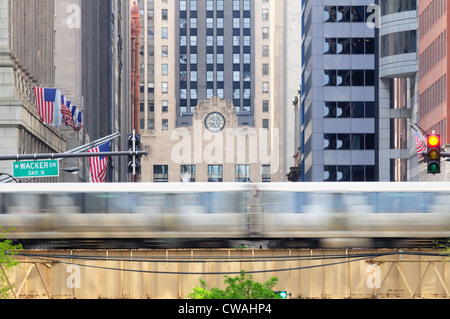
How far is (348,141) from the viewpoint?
110625mm

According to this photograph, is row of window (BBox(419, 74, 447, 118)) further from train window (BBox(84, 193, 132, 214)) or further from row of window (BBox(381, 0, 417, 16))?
train window (BBox(84, 193, 132, 214))

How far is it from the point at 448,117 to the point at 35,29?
116 feet

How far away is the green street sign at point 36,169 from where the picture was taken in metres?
32.2

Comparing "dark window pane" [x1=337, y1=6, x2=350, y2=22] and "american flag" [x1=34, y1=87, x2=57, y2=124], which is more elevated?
"dark window pane" [x1=337, y1=6, x2=350, y2=22]

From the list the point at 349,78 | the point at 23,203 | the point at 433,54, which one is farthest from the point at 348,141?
the point at 23,203

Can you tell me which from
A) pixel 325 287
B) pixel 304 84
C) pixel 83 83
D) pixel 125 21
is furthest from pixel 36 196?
pixel 125 21

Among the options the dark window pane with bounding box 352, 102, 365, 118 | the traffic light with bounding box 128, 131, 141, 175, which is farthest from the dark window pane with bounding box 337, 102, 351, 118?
the traffic light with bounding box 128, 131, 141, 175

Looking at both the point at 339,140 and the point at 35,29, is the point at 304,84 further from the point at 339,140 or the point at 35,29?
the point at 35,29

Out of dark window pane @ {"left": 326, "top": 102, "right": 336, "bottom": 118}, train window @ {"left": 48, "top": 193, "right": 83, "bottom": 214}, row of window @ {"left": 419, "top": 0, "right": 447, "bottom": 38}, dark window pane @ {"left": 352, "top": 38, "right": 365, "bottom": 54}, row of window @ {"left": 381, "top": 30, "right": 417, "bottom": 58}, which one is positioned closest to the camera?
train window @ {"left": 48, "top": 193, "right": 83, "bottom": 214}

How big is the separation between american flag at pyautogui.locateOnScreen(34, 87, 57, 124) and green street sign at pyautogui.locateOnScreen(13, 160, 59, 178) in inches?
1269

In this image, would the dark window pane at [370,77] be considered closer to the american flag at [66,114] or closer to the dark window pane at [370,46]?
the dark window pane at [370,46]

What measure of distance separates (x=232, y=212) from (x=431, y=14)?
144ft

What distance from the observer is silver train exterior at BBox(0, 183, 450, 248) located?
4309 cm

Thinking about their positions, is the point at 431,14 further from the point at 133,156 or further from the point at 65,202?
the point at 133,156
